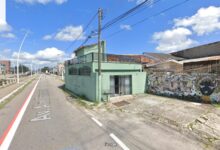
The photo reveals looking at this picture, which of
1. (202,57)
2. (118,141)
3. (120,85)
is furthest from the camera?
(202,57)

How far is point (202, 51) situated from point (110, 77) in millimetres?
16198

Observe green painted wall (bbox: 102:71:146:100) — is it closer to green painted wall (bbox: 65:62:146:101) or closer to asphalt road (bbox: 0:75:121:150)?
green painted wall (bbox: 65:62:146:101)

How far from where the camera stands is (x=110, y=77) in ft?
57.3

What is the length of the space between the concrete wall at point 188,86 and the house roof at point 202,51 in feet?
36.5

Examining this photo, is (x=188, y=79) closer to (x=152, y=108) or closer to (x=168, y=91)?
(x=168, y=91)

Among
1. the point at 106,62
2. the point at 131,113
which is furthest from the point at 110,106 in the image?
the point at 106,62

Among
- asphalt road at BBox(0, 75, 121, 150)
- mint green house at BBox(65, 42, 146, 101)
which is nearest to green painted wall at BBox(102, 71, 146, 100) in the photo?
mint green house at BBox(65, 42, 146, 101)

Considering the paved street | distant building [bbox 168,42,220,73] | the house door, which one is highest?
distant building [bbox 168,42,220,73]

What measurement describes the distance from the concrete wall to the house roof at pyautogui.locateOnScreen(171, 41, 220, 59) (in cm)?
1114

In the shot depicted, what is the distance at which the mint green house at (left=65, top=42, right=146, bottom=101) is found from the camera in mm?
16281

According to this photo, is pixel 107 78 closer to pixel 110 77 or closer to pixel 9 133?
pixel 110 77

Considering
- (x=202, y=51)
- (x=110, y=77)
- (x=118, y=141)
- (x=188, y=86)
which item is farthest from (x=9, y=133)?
(x=202, y=51)

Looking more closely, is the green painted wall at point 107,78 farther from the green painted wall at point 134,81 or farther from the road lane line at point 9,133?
the road lane line at point 9,133

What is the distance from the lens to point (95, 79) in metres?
16.0
